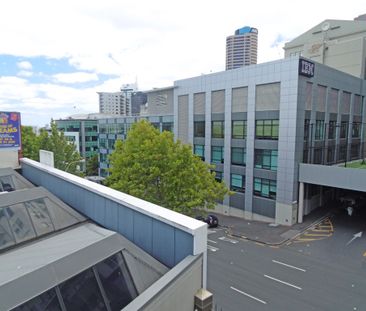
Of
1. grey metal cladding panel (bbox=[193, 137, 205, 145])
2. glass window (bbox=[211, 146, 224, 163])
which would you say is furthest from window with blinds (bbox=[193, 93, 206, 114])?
glass window (bbox=[211, 146, 224, 163])

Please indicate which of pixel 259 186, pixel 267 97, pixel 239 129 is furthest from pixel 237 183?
pixel 267 97

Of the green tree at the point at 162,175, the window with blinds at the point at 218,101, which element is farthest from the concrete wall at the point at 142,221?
the window with blinds at the point at 218,101

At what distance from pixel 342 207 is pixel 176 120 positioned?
81.9 ft

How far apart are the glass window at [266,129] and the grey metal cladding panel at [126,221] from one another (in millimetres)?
24449

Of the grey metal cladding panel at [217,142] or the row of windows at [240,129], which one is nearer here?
the row of windows at [240,129]

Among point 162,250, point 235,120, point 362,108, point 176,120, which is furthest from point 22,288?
point 362,108

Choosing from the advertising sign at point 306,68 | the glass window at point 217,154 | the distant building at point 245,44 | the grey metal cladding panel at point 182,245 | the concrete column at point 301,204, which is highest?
the distant building at point 245,44

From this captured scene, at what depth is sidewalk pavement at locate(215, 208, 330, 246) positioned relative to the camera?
25.0 metres

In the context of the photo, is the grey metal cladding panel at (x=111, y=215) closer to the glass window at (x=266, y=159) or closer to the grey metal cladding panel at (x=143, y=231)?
the grey metal cladding panel at (x=143, y=231)

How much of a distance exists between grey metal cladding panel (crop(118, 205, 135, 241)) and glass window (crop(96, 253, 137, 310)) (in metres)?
1.28

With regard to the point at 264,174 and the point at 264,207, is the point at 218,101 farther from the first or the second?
the point at 264,207

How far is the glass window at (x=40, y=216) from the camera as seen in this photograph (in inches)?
314

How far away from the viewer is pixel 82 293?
5.13m

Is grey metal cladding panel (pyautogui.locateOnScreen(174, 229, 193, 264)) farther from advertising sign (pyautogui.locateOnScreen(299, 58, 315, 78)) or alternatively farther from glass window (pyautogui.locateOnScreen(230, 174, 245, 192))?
glass window (pyautogui.locateOnScreen(230, 174, 245, 192))
